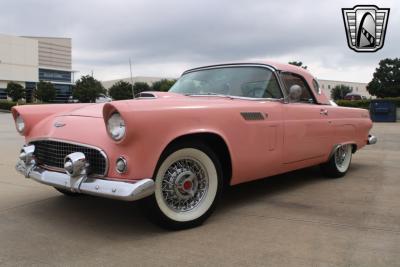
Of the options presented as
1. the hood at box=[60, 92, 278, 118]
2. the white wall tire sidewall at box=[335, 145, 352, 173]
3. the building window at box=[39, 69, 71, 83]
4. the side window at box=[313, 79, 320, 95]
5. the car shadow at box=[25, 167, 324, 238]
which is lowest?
the car shadow at box=[25, 167, 324, 238]

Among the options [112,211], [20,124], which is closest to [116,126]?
[112,211]

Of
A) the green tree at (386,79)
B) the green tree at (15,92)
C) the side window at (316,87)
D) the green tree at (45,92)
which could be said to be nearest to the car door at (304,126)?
the side window at (316,87)

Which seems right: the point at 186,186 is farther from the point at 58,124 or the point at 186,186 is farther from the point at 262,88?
the point at 262,88

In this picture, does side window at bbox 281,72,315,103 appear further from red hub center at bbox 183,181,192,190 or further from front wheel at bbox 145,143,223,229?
red hub center at bbox 183,181,192,190

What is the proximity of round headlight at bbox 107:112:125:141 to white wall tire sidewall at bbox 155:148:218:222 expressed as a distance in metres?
0.43

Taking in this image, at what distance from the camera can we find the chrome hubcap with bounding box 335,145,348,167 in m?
6.03

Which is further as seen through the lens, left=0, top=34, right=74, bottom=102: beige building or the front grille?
left=0, top=34, right=74, bottom=102: beige building

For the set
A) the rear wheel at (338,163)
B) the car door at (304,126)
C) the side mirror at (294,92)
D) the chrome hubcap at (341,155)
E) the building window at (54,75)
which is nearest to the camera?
the car door at (304,126)

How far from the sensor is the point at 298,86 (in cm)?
488

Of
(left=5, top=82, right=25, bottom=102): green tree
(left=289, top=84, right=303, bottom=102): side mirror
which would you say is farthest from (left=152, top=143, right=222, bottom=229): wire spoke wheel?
(left=5, top=82, right=25, bottom=102): green tree

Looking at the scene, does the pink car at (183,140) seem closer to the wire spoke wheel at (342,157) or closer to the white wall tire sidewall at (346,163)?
the wire spoke wheel at (342,157)

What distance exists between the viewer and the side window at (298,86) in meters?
4.97

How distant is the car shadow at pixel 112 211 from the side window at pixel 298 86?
109 cm

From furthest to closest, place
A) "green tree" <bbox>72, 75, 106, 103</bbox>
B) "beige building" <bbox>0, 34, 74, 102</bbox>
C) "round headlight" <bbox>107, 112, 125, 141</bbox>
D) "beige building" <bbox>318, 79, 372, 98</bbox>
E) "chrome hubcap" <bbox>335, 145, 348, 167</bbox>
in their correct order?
"beige building" <bbox>0, 34, 74, 102</bbox> → "beige building" <bbox>318, 79, 372, 98</bbox> → "green tree" <bbox>72, 75, 106, 103</bbox> → "chrome hubcap" <bbox>335, 145, 348, 167</bbox> → "round headlight" <bbox>107, 112, 125, 141</bbox>
